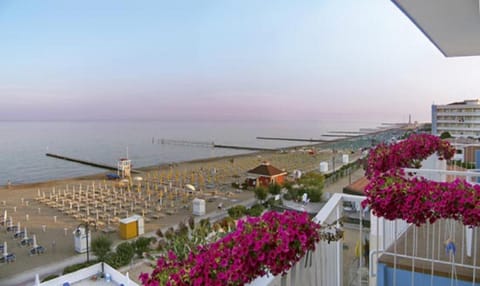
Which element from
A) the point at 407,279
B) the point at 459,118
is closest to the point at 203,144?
the point at 459,118

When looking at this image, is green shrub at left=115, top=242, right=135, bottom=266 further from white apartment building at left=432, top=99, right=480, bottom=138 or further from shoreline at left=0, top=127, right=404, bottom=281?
white apartment building at left=432, top=99, right=480, bottom=138

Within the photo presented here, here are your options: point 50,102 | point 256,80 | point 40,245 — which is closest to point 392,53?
point 40,245

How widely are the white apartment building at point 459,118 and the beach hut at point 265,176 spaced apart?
671 inches

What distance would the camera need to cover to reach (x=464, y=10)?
9.81 ft

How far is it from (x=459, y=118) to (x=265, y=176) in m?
21.4

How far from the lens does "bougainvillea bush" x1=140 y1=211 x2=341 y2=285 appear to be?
0.83 m

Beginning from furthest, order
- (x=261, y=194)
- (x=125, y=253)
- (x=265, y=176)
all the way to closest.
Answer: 1. (x=265, y=176)
2. (x=261, y=194)
3. (x=125, y=253)

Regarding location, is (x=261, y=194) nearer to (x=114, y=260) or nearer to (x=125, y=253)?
(x=125, y=253)

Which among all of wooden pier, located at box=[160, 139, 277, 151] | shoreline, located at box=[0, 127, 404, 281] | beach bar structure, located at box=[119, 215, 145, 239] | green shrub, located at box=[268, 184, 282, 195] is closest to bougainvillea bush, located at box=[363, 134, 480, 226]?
shoreline, located at box=[0, 127, 404, 281]

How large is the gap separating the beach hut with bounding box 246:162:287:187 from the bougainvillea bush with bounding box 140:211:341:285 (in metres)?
15.1

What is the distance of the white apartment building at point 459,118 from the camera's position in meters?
26.7

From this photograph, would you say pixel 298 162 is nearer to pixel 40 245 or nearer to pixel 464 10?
pixel 40 245

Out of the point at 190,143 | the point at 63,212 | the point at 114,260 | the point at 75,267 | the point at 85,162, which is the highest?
the point at 190,143

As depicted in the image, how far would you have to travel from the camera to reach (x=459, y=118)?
27.6 metres
